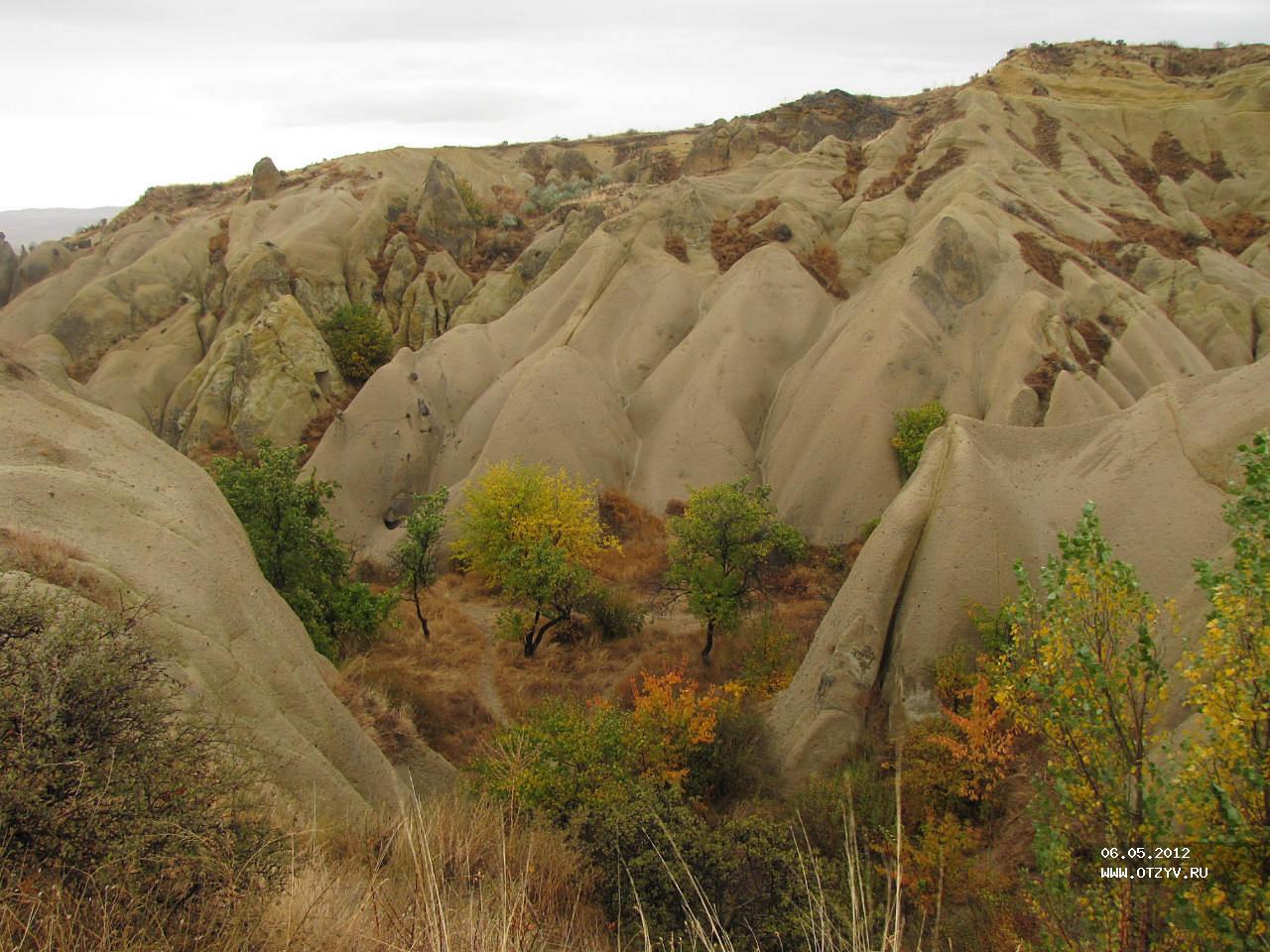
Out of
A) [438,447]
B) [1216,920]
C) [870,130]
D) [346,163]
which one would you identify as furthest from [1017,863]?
[346,163]

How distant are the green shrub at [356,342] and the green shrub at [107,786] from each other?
38.0m

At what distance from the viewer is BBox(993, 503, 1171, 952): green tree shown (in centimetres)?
636

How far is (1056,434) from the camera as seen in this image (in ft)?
59.6

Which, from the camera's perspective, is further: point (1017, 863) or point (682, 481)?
point (682, 481)

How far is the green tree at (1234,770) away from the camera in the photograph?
18.6 feet

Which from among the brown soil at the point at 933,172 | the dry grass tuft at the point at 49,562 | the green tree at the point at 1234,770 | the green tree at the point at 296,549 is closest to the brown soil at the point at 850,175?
the brown soil at the point at 933,172

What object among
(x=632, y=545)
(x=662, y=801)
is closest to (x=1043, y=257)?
(x=632, y=545)

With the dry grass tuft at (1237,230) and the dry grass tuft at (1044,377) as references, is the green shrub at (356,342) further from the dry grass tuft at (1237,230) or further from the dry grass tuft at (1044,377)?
the dry grass tuft at (1237,230)

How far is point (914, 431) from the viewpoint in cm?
2819

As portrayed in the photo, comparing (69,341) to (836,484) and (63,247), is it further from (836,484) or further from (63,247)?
(836,484)

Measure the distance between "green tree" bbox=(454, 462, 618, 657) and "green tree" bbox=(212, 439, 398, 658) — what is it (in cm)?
376

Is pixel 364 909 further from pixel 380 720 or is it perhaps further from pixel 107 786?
pixel 380 720

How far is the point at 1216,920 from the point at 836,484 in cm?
2343

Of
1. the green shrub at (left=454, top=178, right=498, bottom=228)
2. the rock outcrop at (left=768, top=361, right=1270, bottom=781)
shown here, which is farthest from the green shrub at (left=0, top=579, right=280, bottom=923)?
the green shrub at (left=454, top=178, right=498, bottom=228)
